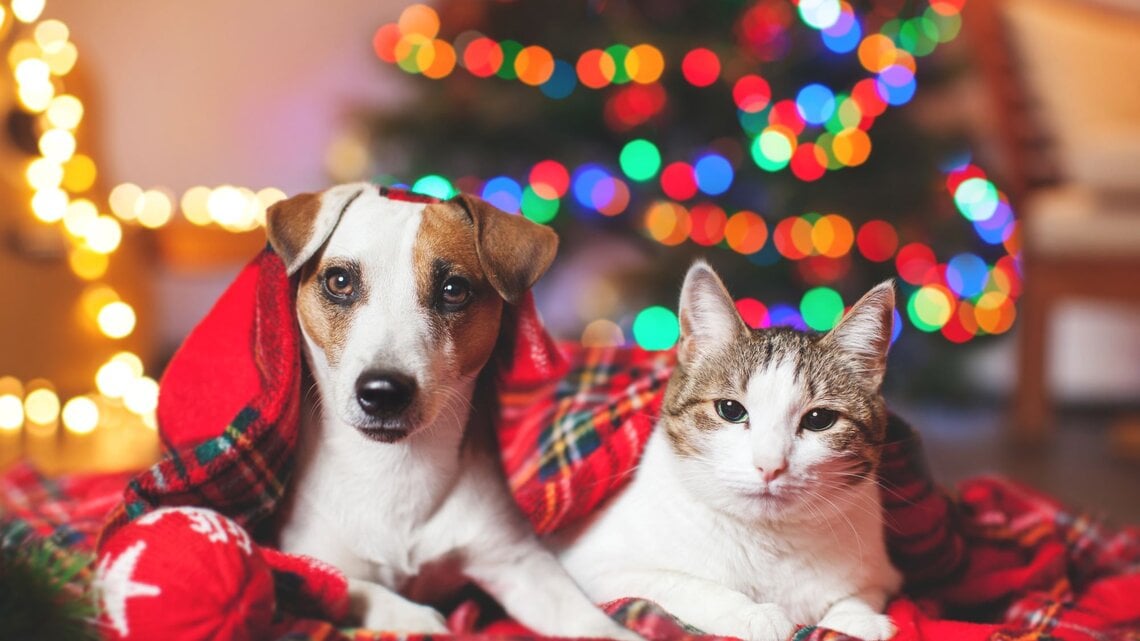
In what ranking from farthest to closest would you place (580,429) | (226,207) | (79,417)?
1. (226,207)
2. (79,417)
3. (580,429)

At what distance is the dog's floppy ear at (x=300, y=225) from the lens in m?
1.14

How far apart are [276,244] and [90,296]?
8.10 feet

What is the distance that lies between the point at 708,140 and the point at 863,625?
8.14 feet

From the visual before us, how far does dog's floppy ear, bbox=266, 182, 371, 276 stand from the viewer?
1143mm

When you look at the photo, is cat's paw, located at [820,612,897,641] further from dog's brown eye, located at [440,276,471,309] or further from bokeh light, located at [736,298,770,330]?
bokeh light, located at [736,298,770,330]

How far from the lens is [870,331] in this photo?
111 cm

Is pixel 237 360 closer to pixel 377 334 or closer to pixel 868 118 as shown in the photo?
pixel 377 334

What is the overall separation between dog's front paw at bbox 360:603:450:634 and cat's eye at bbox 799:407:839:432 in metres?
0.48

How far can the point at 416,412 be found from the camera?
1048mm

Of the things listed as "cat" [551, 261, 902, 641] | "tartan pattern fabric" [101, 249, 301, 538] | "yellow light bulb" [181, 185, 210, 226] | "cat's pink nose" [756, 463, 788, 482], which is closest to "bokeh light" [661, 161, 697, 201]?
"yellow light bulb" [181, 185, 210, 226]

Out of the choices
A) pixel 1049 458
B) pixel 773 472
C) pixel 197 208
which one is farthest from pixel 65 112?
pixel 1049 458

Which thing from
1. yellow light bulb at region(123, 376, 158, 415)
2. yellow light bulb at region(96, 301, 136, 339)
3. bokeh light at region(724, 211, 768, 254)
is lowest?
yellow light bulb at region(123, 376, 158, 415)

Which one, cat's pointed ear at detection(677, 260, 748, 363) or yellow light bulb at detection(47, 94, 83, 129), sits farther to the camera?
yellow light bulb at detection(47, 94, 83, 129)

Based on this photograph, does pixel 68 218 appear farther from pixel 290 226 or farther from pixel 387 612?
pixel 387 612
